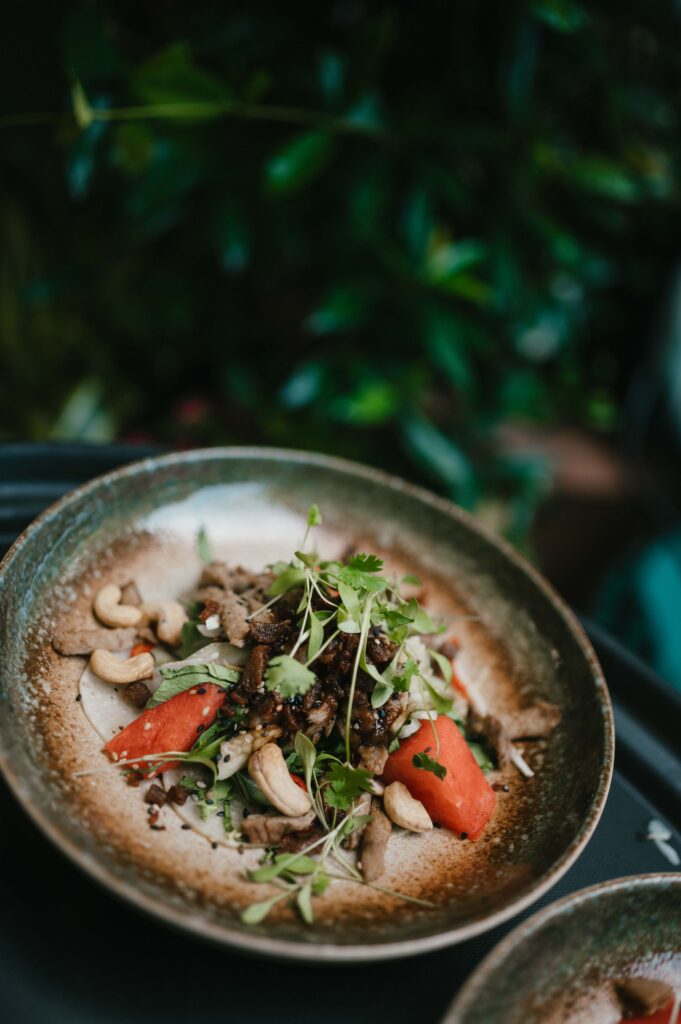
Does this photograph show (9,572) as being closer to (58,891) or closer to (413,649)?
(58,891)

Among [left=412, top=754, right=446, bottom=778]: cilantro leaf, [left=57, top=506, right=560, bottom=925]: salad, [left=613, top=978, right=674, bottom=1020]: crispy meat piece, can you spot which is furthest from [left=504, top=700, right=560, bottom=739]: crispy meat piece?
[left=613, top=978, right=674, bottom=1020]: crispy meat piece

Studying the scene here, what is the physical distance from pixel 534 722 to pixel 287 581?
0.57 m

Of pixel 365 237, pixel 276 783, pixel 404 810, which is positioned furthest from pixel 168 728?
pixel 365 237

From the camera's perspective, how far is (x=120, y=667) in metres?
1.36

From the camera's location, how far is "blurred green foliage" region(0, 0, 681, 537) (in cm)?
235

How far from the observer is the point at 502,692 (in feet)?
5.38

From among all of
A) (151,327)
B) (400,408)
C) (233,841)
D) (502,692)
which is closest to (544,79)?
(400,408)

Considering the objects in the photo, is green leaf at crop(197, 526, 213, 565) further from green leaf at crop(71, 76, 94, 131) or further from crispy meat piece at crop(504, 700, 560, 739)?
green leaf at crop(71, 76, 94, 131)

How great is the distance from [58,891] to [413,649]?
2.42 ft

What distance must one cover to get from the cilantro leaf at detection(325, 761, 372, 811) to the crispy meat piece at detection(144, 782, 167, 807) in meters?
0.27

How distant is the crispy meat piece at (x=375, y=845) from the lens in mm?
1193

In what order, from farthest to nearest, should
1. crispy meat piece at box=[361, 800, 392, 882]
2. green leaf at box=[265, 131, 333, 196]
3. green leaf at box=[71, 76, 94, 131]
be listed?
1. green leaf at box=[265, 131, 333, 196]
2. green leaf at box=[71, 76, 94, 131]
3. crispy meat piece at box=[361, 800, 392, 882]

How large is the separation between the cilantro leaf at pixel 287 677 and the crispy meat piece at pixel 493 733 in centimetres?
42

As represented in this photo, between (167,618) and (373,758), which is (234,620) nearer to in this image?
(167,618)
